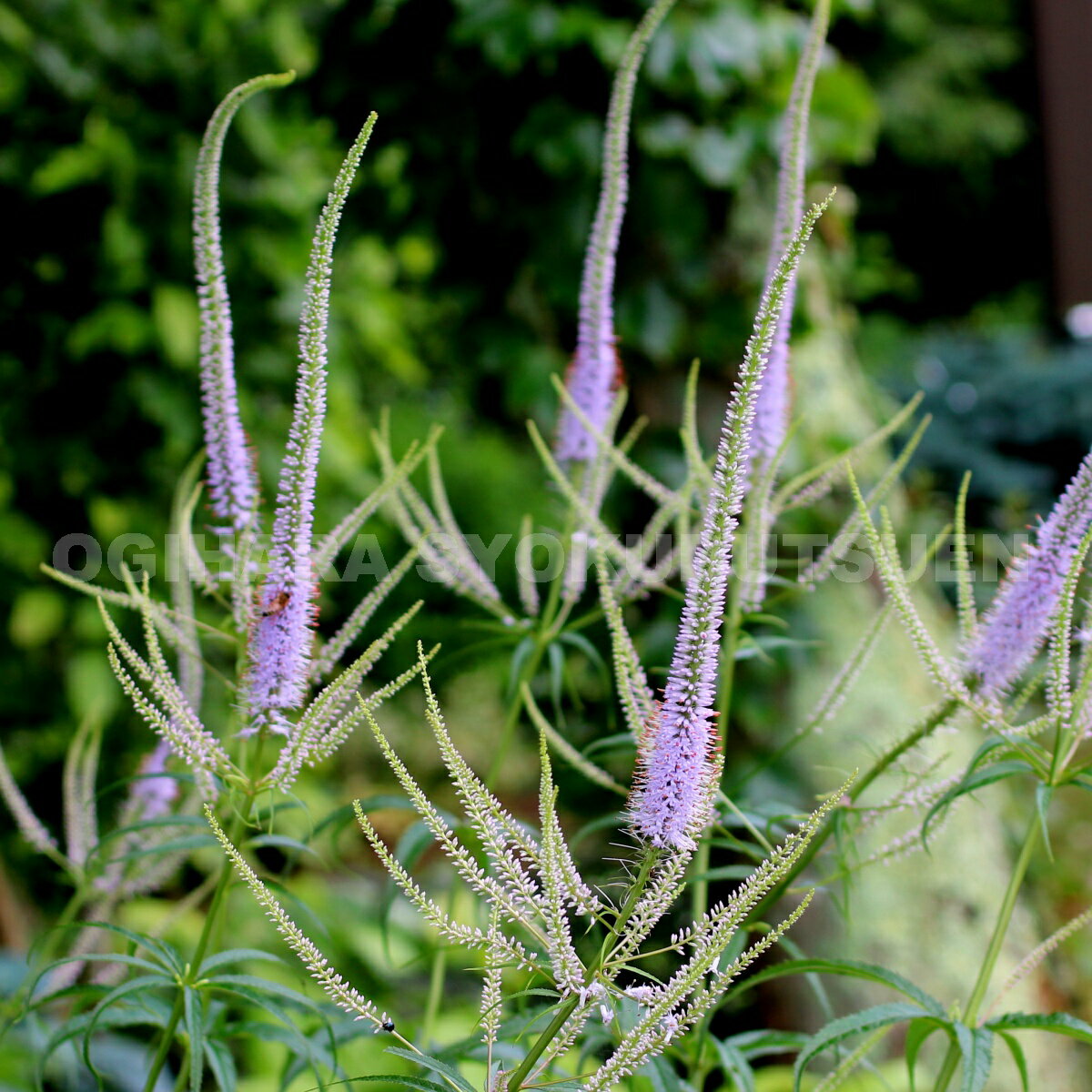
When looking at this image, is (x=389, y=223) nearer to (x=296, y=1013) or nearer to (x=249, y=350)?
(x=249, y=350)

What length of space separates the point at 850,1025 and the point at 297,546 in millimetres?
978

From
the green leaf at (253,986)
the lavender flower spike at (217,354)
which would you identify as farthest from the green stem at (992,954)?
the lavender flower spike at (217,354)

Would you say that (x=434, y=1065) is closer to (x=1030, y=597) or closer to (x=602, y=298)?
(x=1030, y=597)

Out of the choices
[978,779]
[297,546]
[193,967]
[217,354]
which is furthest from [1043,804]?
[217,354]

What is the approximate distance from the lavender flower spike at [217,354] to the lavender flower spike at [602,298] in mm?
622

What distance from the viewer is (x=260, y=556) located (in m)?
1.58

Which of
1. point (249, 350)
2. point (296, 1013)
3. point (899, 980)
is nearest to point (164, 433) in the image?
point (249, 350)

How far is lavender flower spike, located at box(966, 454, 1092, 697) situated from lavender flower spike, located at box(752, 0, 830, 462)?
489 millimetres

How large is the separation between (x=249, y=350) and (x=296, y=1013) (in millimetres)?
3872

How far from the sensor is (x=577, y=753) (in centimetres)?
175

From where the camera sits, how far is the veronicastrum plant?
1121 millimetres

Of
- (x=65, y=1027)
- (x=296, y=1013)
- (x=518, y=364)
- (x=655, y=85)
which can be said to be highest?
(x=655, y=85)

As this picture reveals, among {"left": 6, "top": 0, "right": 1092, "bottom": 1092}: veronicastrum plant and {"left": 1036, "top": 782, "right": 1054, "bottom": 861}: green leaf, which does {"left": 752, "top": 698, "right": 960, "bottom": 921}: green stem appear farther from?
{"left": 1036, "top": 782, "right": 1054, "bottom": 861}: green leaf

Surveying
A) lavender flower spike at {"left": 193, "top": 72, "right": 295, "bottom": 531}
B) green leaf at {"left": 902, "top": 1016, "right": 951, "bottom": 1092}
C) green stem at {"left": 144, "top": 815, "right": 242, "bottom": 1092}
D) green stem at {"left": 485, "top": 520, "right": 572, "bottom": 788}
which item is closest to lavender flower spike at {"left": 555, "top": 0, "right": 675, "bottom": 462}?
green stem at {"left": 485, "top": 520, "right": 572, "bottom": 788}
